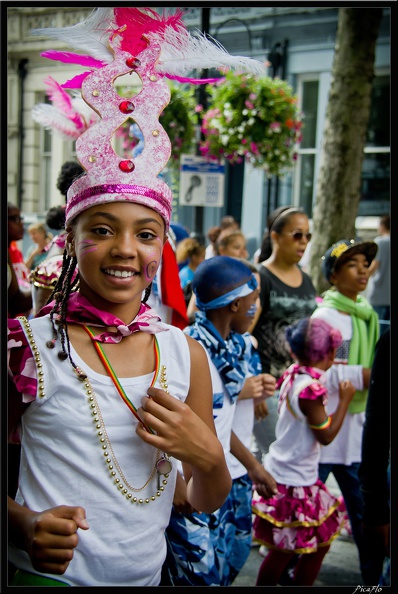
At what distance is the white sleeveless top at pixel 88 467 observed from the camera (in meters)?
1.93

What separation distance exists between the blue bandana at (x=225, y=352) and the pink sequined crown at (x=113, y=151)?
1389 millimetres

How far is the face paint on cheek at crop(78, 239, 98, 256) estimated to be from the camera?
1.99 meters

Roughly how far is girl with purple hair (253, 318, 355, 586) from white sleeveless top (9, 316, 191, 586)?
6.91 feet

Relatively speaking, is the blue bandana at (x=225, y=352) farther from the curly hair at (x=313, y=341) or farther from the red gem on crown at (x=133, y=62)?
the red gem on crown at (x=133, y=62)

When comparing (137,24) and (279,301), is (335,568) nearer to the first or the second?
(279,301)

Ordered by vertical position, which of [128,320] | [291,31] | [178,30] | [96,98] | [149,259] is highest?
[291,31]

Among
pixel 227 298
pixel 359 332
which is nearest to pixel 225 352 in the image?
pixel 227 298

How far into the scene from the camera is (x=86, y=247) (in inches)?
79.0

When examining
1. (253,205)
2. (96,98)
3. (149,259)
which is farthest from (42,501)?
(253,205)

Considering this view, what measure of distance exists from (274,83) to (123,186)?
834cm

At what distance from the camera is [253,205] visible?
17.3 meters

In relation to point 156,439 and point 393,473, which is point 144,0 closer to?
point 156,439

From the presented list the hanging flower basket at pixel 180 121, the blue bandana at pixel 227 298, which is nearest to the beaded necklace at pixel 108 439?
the blue bandana at pixel 227 298

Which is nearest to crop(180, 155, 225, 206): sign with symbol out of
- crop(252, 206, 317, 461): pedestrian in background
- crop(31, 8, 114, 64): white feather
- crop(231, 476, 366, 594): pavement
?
crop(252, 206, 317, 461): pedestrian in background
